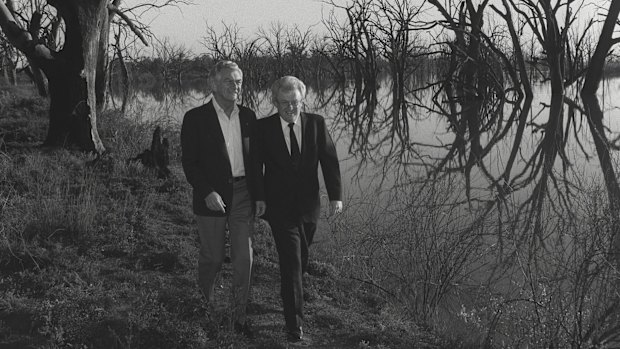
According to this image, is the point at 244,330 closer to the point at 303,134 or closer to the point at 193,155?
the point at 193,155

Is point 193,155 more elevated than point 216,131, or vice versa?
point 216,131

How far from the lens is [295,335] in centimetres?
395

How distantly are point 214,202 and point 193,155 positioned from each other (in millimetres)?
365

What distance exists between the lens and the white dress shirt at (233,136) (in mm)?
3846

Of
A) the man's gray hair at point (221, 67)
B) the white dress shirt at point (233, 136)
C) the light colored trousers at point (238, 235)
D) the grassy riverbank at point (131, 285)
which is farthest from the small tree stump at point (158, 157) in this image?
the man's gray hair at point (221, 67)

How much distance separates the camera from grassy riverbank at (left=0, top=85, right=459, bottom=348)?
3.86 metres

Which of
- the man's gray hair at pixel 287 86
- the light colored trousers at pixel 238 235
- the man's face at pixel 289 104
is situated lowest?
the light colored trousers at pixel 238 235

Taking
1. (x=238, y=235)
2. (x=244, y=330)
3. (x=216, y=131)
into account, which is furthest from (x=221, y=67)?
(x=244, y=330)

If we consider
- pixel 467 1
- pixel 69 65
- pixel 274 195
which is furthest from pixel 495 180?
pixel 467 1

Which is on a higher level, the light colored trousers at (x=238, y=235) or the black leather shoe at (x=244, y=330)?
the light colored trousers at (x=238, y=235)

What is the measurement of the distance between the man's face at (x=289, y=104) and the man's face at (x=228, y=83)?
271 mm

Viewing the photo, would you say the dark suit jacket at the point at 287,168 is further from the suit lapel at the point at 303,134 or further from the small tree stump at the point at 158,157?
the small tree stump at the point at 158,157

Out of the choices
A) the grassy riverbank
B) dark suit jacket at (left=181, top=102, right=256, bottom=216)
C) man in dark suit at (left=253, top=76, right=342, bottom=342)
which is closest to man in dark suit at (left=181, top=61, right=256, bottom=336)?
dark suit jacket at (left=181, top=102, right=256, bottom=216)

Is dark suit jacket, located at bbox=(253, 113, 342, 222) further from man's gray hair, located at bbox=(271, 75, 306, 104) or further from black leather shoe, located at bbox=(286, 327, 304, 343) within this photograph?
black leather shoe, located at bbox=(286, 327, 304, 343)
